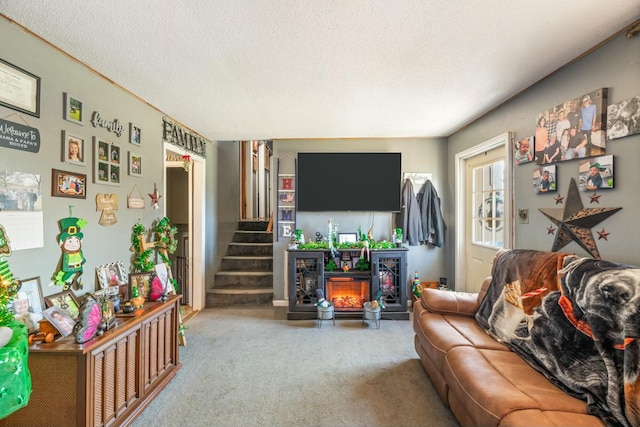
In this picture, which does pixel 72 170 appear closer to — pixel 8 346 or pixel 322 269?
pixel 8 346

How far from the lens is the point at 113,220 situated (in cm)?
221

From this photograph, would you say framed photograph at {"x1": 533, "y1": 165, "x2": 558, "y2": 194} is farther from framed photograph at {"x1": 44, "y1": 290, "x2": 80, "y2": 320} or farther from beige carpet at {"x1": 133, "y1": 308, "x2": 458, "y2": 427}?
framed photograph at {"x1": 44, "y1": 290, "x2": 80, "y2": 320}

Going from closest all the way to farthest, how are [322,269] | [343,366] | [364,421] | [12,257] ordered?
1. [12,257]
2. [364,421]
3. [343,366]
4. [322,269]

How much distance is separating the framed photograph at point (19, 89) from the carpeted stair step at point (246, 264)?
3007 mm


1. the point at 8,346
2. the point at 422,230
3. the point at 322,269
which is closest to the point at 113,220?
the point at 8,346

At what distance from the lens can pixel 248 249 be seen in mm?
4527

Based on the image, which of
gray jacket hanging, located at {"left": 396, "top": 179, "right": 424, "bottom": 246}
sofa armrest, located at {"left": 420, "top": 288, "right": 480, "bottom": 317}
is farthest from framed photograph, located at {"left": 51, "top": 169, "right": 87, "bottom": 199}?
gray jacket hanging, located at {"left": 396, "top": 179, "right": 424, "bottom": 246}

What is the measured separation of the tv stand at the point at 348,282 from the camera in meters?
3.36

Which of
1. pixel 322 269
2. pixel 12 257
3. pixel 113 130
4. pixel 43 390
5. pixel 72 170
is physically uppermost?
pixel 113 130

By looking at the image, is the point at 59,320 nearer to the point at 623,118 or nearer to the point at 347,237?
the point at 347,237

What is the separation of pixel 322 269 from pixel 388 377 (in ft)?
4.75

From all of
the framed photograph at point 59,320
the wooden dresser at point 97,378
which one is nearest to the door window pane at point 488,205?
the wooden dresser at point 97,378

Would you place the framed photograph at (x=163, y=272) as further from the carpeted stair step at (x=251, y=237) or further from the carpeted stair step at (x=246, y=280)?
the carpeted stair step at (x=251, y=237)

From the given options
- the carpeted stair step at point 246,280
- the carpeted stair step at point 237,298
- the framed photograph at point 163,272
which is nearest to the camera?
the framed photograph at point 163,272
